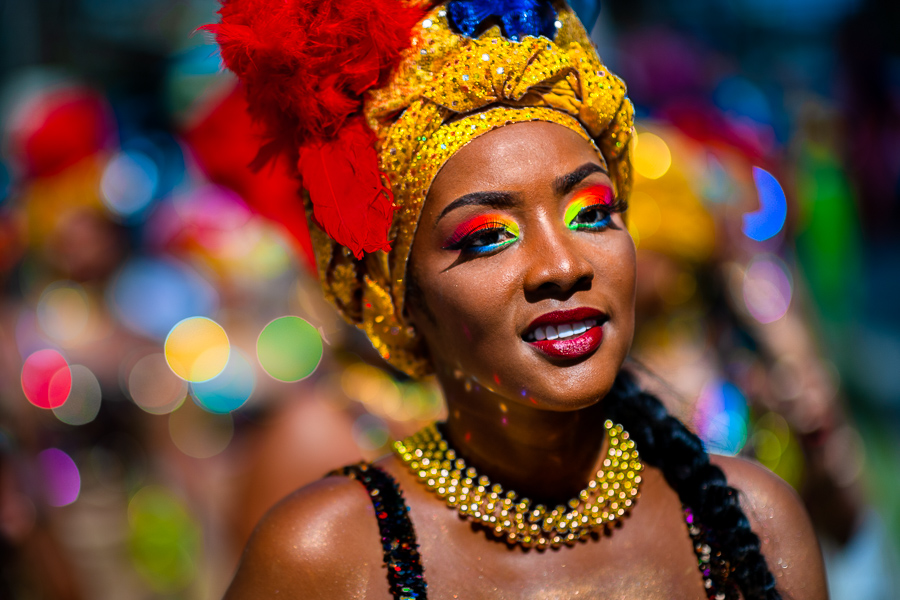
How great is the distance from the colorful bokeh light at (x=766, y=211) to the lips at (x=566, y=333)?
9.67ft

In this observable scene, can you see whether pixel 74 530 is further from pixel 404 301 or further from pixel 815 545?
pixel 815 545

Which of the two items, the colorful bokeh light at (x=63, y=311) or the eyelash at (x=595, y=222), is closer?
the eyelash at (x=595, y=222)

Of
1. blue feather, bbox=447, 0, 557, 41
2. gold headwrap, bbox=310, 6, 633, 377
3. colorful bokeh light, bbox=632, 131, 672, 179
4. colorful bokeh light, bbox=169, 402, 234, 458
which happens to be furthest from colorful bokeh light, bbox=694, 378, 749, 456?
colorful bokeh light, bbox=169, 402, 234, 458

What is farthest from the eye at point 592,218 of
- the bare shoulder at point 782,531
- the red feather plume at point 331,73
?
the bare shoulder at point 782,531

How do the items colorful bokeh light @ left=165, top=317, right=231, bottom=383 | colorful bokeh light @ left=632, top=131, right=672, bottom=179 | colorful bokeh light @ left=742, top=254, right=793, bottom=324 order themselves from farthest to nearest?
1. colorful bokeh light @ left=165, top=317, right=231, bottom=383
2. colorful bokeh light @ left=632, top=131, right=672, bottom=179
3. colorful bokeh light @ left=742, top=254, right=793, bottom=324

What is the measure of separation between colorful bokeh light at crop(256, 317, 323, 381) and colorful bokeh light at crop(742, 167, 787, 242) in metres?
2.44

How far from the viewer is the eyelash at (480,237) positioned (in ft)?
5.32

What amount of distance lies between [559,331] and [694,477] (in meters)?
0.49

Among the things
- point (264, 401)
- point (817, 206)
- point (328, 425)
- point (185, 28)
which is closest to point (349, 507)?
point (328, 425)

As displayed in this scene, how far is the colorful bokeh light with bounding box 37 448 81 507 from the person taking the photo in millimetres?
4730

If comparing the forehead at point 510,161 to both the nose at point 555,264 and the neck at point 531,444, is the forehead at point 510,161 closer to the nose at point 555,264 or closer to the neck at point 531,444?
the nose at point 555,264

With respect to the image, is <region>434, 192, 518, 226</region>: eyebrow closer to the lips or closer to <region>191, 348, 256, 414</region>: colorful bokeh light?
the lips

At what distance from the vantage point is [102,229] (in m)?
5.49

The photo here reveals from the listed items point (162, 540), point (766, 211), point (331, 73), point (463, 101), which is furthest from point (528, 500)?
point (162, 540)
